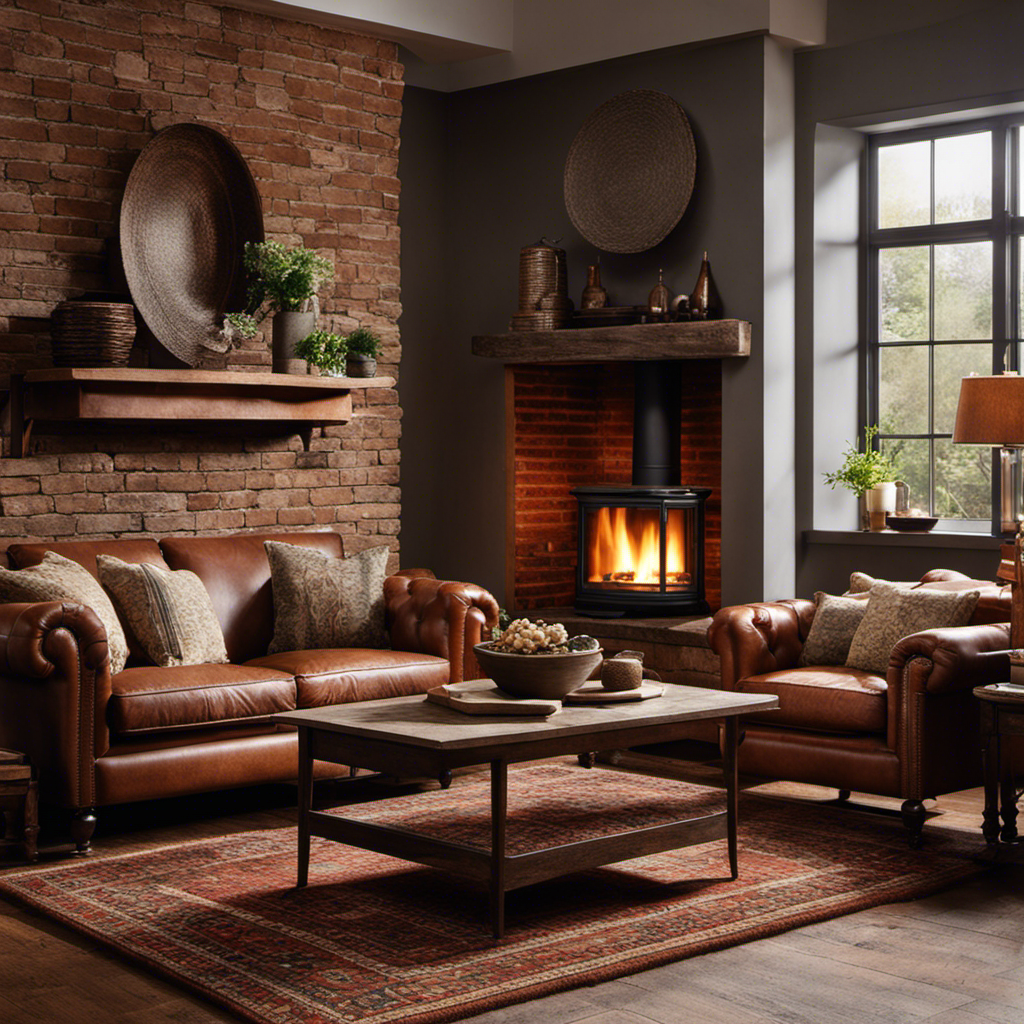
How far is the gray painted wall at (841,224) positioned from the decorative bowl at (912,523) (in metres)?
0.09

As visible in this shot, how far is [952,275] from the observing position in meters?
6.69

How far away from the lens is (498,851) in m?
3.57

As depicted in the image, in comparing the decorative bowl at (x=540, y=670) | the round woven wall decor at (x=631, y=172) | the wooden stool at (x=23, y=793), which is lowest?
the wooden stool at (x=23, y=793)

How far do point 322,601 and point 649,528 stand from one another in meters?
1.87

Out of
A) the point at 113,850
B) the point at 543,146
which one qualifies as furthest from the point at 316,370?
the point at 113,850

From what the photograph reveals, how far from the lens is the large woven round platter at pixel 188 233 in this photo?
589 cm

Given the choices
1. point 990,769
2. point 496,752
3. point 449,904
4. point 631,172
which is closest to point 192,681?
point 449,904

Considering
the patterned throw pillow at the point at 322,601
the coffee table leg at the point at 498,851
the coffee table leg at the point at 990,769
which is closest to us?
the coffee table leg at the point at 498,851

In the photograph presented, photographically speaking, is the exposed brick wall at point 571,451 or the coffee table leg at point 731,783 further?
the exposed brick wall at point 571,451

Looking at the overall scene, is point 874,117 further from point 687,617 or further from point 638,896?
point 638,896

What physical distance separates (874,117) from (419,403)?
2.71 meters

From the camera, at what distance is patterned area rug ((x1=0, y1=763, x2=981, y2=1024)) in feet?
10.8

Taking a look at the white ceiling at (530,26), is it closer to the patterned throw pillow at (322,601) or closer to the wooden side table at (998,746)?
the patterned throw pillow at (322,601)

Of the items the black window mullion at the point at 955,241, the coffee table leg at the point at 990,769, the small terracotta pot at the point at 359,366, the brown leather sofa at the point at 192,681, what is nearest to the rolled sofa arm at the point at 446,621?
the brown leather sofa at the point at 192,681
